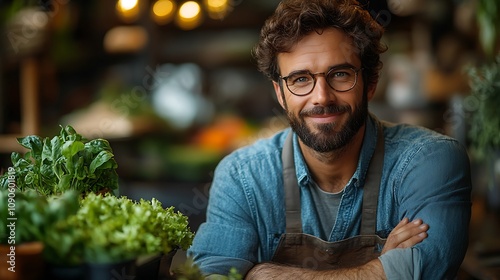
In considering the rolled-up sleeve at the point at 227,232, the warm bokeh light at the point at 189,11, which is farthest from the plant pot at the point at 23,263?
the warm bokeh light at the point at 189,11

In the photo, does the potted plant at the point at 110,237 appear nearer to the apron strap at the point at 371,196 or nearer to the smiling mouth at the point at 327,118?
the smiling mouth at the point at 327,118

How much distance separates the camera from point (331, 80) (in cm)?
207

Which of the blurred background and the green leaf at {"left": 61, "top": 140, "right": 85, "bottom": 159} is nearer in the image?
the green leaf at {"left": 61, "top": 140, "right": 85, "bottom": 159}

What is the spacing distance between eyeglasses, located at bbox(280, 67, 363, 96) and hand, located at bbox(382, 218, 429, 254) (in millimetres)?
469

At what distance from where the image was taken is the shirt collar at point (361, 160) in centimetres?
217

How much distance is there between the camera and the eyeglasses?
6.77ft

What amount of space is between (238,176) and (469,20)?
143 inches

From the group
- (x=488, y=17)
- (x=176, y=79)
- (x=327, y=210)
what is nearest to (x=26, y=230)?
(x=327, y=210)

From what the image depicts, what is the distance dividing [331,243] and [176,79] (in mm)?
3577

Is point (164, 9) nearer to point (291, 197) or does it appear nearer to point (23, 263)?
point (291, 197)

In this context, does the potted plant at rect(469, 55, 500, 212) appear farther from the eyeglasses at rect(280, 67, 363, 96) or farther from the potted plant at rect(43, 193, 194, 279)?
the potted plant at rect(43, 193, 194, 279)

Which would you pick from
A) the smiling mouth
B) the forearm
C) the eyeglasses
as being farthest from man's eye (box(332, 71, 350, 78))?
the forearm

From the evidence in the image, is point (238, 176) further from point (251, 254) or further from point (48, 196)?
point (48, 196)

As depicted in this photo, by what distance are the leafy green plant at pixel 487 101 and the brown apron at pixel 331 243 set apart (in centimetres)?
77
